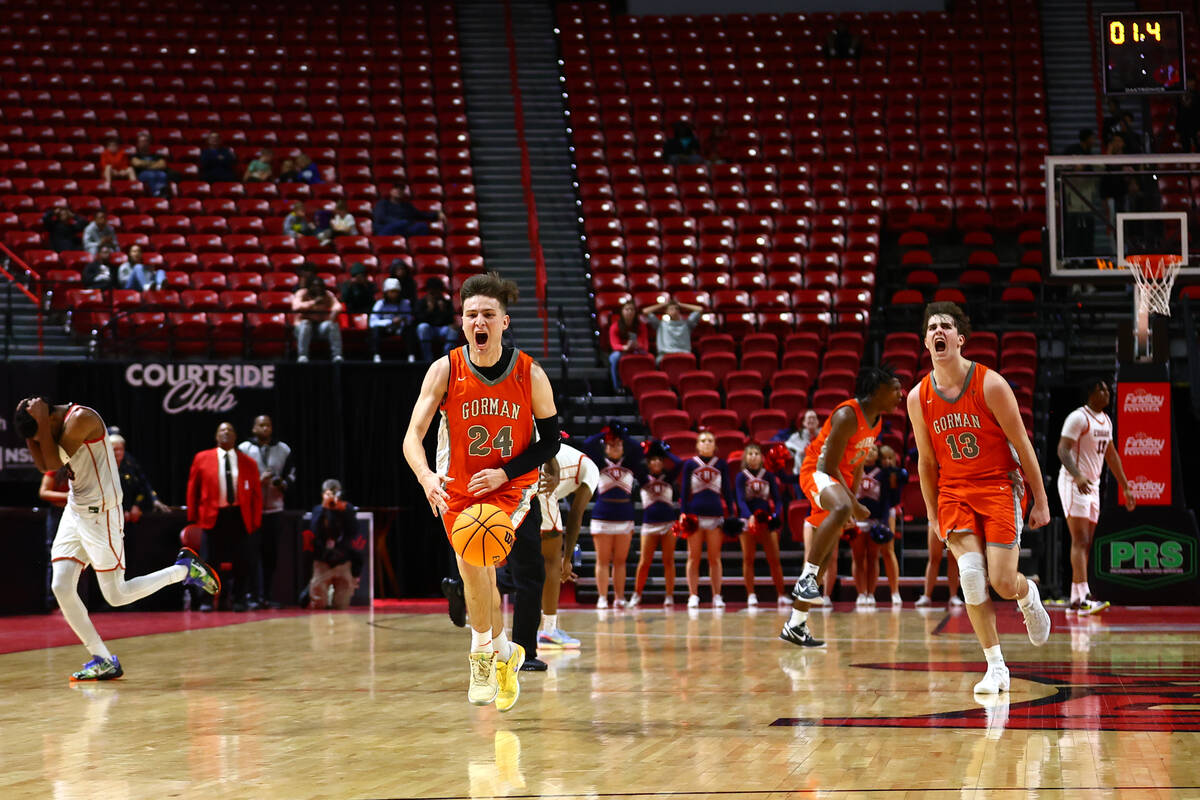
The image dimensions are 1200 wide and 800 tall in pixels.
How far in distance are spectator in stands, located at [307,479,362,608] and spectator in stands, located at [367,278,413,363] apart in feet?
7.36

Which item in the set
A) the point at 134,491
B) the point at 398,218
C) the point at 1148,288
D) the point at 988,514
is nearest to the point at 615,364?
the point at 398,218

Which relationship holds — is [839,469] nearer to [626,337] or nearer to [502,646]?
[502,646]

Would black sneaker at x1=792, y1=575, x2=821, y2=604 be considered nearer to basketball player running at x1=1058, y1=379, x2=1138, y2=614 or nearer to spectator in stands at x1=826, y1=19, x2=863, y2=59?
basketball player running at x1=1058, y1=379, x2=1138, y2=614

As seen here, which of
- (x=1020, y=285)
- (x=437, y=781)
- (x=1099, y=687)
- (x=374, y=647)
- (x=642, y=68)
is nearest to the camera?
(x=437, y=781)

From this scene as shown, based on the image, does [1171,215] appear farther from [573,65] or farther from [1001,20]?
[573,65]

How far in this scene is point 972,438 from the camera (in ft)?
23.6

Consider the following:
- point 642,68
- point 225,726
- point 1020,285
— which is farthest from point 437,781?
point 642,68

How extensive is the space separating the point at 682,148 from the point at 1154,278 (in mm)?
8723

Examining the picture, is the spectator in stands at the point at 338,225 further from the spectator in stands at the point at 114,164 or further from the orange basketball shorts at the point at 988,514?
the orange basketball shorts at the point at 988,514

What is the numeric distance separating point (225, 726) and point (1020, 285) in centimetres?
1429

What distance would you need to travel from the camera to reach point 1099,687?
748cm

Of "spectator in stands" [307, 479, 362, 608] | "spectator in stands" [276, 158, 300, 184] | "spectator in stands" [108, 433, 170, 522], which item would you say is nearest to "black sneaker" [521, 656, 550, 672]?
"spectator in stands" [307, 479, 362, 608]

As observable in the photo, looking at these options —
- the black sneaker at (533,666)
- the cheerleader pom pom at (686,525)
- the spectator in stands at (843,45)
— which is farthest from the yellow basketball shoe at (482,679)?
the spectator in stands at (843,45)

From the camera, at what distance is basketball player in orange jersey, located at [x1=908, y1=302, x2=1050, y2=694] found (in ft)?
23.4
